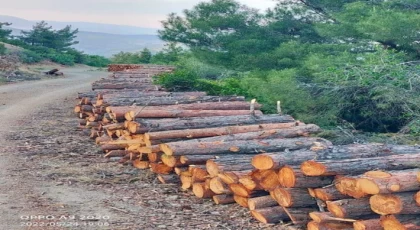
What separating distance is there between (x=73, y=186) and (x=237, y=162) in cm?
229

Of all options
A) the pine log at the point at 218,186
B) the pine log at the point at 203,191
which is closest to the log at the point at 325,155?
the pine log at the point at 218,186

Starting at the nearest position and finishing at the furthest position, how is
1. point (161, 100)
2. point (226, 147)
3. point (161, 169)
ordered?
point (226, 147) < point (161, 169) < point (161, 100)

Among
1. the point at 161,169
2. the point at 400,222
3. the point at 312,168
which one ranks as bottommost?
the point at 161,169

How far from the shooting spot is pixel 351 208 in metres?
4.85

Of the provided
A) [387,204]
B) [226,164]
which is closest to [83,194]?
[226,164]

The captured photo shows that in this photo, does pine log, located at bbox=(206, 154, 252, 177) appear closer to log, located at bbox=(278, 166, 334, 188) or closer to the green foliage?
log, located at bbox=(278, 166, 334, 188)

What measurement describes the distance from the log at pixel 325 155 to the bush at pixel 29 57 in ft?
98.0

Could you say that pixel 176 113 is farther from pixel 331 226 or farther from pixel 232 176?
pixel 331 226

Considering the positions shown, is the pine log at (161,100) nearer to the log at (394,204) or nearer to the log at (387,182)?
the log at (387,182)

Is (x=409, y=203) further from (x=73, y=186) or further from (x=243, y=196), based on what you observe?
(x=73, y=186)

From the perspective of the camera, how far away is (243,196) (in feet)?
19.7

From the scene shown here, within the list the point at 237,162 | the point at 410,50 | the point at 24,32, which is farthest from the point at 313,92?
the point at 24,32

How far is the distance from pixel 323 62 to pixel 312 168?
27.6 feet

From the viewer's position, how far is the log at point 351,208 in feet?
15.9
